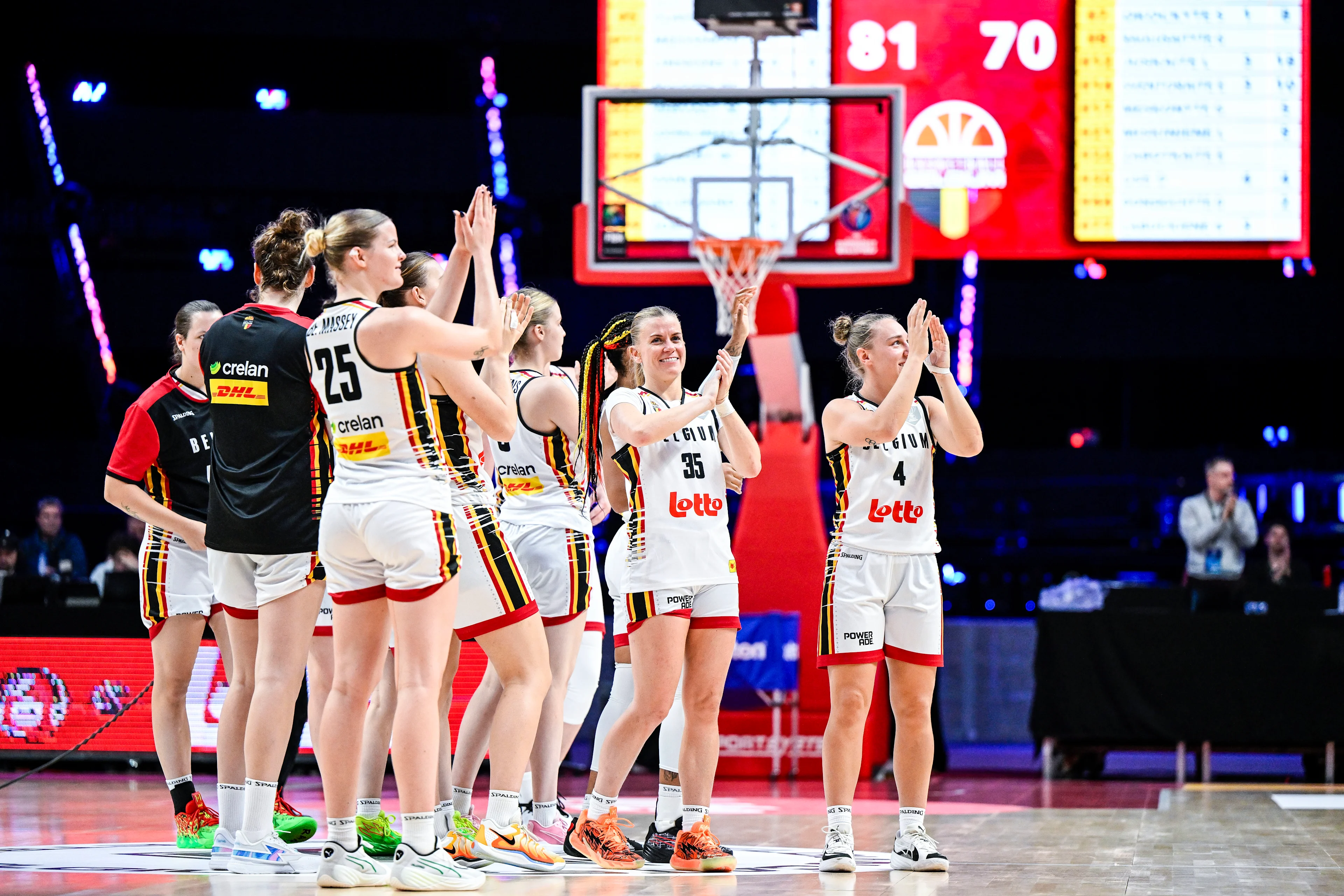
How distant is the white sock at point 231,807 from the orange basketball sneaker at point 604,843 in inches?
40.9

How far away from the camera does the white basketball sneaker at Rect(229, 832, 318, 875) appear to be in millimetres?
4430

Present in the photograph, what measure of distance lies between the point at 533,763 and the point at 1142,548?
583 inches

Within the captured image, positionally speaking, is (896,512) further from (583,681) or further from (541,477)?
(583,681)

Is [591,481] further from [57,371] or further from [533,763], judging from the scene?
[57,371]

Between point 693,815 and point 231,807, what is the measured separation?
1.44 metres

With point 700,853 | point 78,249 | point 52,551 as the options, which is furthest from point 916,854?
point 78,249

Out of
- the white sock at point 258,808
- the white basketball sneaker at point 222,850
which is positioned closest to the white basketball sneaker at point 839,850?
the white sock at point 258,808

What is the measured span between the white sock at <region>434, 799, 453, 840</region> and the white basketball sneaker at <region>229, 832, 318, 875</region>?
50cm

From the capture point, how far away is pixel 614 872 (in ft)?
15.1

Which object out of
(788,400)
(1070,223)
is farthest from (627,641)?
(1070,223)

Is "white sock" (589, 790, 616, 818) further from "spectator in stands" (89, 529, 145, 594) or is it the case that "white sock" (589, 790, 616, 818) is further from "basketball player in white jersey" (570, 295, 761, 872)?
"spectator in stands" (89, 529, 145, 594)

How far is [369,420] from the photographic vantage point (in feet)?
13.4

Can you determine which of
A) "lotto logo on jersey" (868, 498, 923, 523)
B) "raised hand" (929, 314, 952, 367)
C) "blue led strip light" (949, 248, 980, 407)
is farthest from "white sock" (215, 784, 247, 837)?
"blue led strip light" (949, 248, 980, 407)

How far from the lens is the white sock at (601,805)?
4793mm
